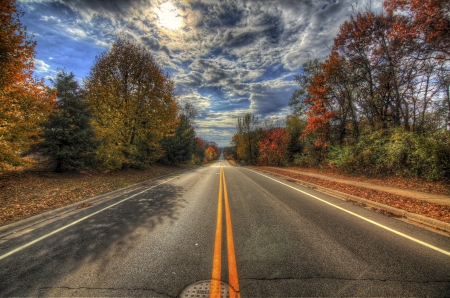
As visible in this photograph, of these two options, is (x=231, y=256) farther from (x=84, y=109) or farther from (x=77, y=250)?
(x=84, y=109)

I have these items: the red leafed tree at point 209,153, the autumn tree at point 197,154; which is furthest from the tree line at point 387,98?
the red leafed tree at point 209,153

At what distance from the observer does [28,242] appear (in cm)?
442

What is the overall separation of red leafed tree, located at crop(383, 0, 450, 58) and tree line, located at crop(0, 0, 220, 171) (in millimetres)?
17913

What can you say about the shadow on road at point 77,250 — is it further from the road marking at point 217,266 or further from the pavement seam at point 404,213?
the pavement seam at point 404,213

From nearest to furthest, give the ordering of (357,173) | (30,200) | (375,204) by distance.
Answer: (375,204), (30,200), (357,173)

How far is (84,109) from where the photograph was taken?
45.1 feet

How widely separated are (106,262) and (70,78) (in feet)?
47.4

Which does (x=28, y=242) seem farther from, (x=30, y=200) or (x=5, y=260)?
(x=30, y=200)

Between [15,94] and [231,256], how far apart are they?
12291 mm

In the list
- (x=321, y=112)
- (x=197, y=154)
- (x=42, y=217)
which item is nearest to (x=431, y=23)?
(x=321, y=112)

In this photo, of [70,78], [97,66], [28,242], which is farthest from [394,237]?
[97,66]

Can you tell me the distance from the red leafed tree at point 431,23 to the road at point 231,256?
33.3 ft

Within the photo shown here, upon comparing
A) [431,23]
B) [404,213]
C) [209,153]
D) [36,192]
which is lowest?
[36,192]

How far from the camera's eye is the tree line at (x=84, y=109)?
29.8 ft
